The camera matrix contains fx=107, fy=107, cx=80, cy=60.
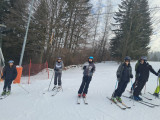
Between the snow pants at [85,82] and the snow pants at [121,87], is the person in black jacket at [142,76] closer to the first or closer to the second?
the snow pants at [121,87]

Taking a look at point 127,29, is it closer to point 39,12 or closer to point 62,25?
point 62,25

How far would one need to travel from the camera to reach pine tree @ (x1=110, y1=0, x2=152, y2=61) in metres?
19.0

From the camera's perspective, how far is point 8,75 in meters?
4.98

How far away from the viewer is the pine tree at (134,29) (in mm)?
18984

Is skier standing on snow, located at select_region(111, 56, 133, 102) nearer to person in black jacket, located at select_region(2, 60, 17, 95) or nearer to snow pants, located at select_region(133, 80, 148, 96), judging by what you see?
snow pants, located at select_region(133, 80, 148, 96)

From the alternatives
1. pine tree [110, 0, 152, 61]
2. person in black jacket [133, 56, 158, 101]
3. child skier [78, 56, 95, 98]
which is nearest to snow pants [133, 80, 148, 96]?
person in black jacket [133, 56, 158, 101]

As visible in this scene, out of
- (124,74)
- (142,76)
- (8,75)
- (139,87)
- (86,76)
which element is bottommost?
(139,87)

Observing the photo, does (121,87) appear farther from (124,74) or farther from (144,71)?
(144,71)

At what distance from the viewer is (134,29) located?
19703 millimetres

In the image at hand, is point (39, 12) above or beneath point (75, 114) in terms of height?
above

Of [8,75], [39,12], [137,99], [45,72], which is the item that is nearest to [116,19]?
[39,12]

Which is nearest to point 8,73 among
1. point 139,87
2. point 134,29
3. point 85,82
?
point 85,82

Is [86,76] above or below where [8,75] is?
above

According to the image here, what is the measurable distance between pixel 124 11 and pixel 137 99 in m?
21.8
